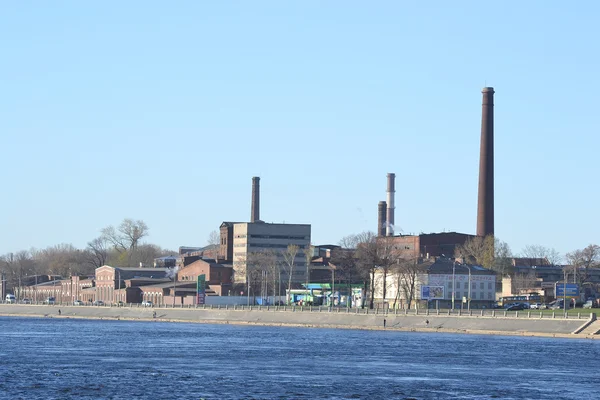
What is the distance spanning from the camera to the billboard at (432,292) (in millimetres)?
174750

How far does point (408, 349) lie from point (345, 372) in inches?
995

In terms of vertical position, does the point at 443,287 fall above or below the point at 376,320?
above

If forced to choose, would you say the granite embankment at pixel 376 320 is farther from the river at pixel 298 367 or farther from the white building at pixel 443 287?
the white building at pixel 443 287

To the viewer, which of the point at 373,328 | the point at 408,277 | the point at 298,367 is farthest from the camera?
the point at 408,277

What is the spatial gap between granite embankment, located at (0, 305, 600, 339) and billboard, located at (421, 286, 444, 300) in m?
18.3

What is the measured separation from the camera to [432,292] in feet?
580

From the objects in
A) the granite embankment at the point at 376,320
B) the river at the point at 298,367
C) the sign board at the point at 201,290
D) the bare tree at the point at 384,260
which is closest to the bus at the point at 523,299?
the bare tree at the point at 384,260

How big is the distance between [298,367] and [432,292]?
312 feet

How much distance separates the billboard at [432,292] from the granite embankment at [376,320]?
1834cm

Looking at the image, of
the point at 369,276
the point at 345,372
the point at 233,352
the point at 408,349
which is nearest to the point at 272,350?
the point at 233,352

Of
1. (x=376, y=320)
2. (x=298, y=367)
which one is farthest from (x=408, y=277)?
(x=298, y=367)

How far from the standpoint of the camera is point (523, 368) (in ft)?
277

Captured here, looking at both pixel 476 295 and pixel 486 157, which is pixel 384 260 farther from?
pixel 486 157

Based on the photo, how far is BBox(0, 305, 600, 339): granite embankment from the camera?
5015 inches
